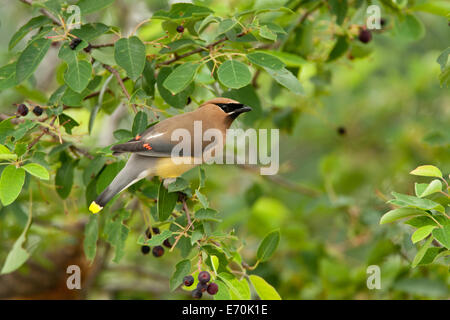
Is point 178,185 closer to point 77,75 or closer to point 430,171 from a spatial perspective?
point 77,75

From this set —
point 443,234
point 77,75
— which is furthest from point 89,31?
point 443,234

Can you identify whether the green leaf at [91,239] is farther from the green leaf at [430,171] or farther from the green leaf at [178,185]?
the green leaf at [430,171]

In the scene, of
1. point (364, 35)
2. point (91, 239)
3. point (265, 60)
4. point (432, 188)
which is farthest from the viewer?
point (364, 35)

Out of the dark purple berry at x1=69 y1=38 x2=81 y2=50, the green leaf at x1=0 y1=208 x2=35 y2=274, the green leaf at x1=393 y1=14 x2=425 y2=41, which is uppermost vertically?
the green leaf at x1=393 y1=14 x2=425 y2=41

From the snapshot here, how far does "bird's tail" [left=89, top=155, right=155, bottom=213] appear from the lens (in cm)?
219

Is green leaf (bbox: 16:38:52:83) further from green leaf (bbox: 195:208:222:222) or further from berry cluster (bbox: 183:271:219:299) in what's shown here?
berry cluster (bbox: 183:271:219:299)

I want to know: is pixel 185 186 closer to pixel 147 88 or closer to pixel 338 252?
pixel 147 88

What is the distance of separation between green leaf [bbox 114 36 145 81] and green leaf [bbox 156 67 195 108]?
20cm

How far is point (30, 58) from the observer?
2.28 metres

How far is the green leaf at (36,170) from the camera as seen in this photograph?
2031 millimetres

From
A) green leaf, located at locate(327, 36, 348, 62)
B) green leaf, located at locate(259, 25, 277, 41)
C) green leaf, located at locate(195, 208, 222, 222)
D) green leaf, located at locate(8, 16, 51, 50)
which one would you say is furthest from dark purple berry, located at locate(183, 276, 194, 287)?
green leaf, located at locate(327, 36, 348, 62)

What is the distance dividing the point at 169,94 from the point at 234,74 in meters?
0.37

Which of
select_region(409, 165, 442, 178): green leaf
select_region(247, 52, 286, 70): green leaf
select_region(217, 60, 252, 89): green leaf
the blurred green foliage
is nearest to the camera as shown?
select_region(409, 165, 442, 178): green leaf

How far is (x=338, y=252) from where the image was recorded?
14.4 ft
